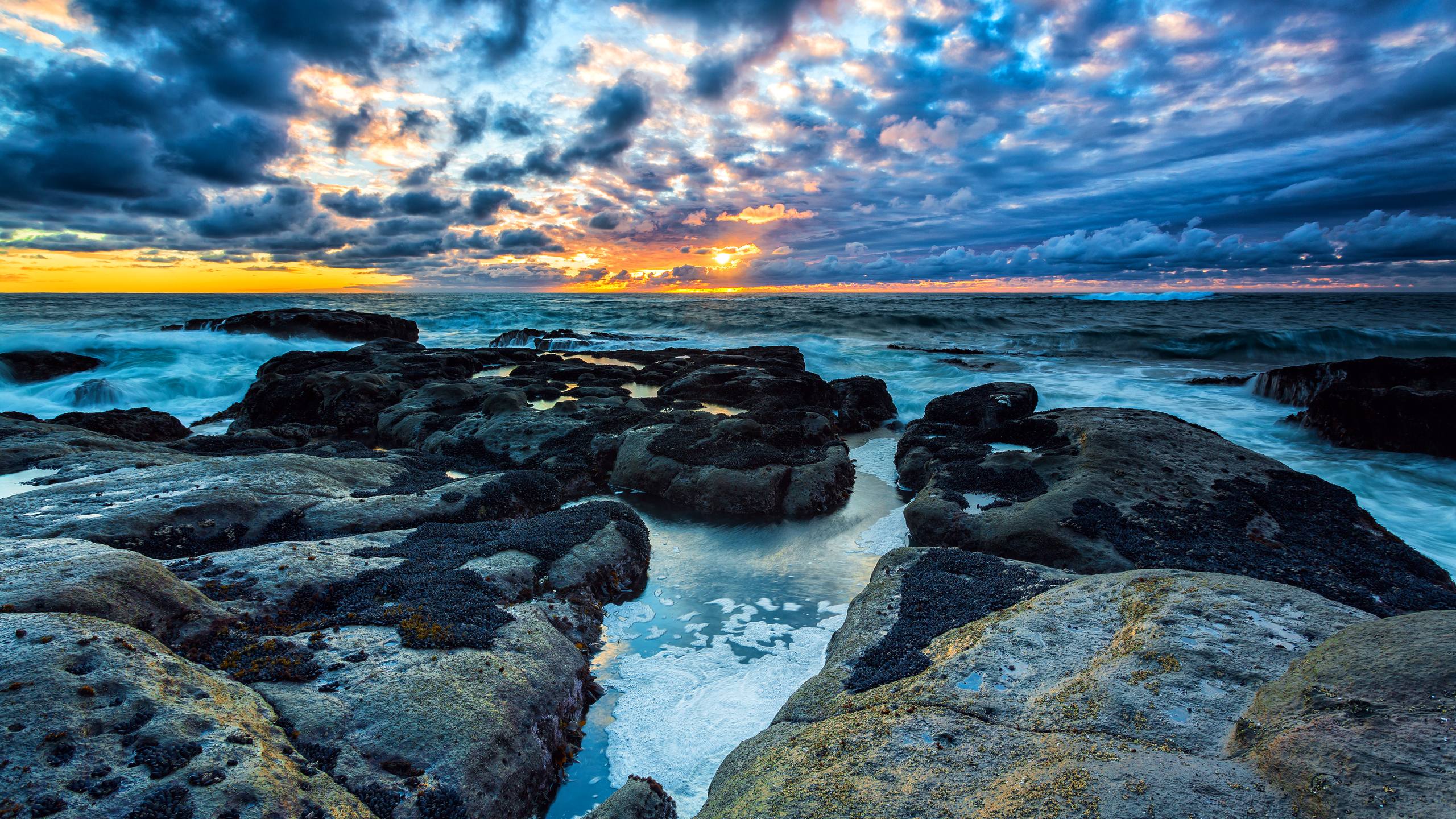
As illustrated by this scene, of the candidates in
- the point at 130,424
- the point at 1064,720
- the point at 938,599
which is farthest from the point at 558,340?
the point at 1064,720

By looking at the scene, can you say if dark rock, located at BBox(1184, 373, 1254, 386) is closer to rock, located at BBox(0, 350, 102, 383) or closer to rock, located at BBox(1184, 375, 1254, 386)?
rock, located at BBox(1184, 375, 1254, 386)

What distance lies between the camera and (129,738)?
3316 mm

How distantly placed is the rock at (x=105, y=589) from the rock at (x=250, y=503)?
1530 millimetres

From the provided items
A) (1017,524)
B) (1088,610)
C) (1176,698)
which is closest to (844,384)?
(1017,524)

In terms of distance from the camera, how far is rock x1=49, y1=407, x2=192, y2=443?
1480 cm

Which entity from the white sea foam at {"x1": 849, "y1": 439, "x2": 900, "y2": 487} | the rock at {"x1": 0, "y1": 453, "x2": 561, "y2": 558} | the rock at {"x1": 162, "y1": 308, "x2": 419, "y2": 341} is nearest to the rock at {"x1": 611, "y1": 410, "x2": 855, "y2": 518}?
the white sea foam at {"x1": 849, "y1": 439, "x2": 900, "y2": 487}

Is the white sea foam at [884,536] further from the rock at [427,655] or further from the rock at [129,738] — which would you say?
the rock at [129,738]

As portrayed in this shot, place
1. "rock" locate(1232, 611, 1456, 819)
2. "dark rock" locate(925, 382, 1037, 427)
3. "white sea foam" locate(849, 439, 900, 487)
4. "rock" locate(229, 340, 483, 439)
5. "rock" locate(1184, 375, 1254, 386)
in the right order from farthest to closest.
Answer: "rock" locate(1184, 375, 1254, 386), "rock" locate(229, 340, 483, 439), "dark rock" locate(925, 382, 1037, 427), "white sea foam" locate(849, 439, 900, 487), "rock" locate(1232, 611, 1456, 819)

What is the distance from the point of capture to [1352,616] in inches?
171

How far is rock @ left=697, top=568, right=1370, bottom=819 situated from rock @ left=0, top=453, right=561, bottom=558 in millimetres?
6375

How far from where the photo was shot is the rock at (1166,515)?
714 cm

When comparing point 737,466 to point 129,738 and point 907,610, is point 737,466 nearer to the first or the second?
point 907,610

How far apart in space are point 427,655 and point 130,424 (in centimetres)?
1636

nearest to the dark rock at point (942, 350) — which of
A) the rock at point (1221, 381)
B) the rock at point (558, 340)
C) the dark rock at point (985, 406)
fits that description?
the rock at point (1221, 381)
